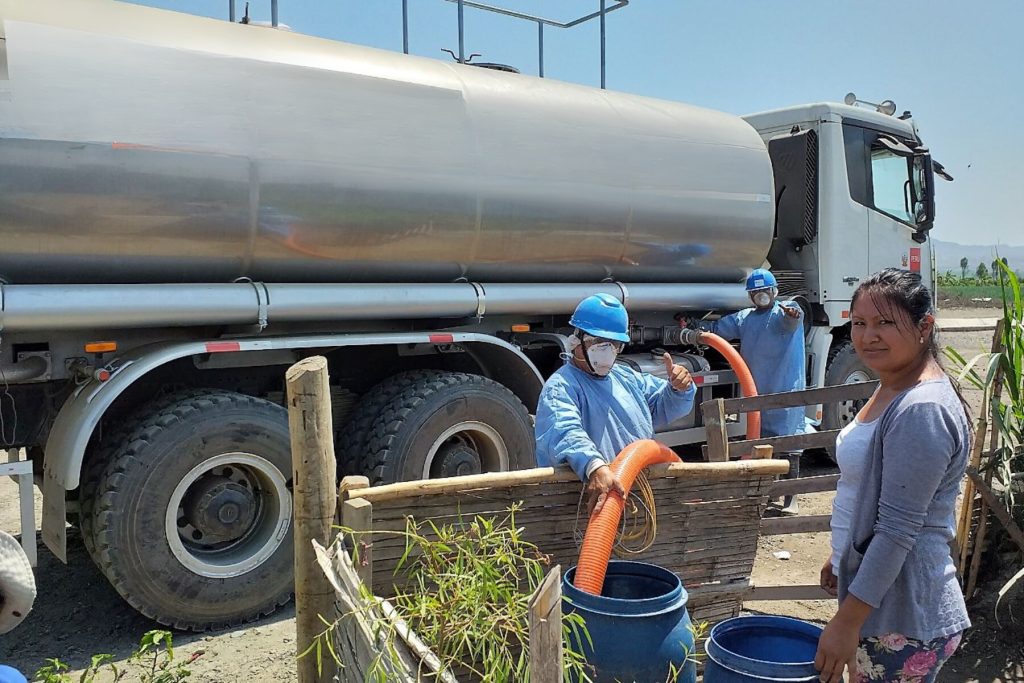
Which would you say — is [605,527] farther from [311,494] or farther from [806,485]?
[806,485]

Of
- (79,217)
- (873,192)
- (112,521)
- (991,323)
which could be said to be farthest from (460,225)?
(991,323)

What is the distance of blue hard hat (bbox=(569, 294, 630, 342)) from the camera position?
9.96 feet

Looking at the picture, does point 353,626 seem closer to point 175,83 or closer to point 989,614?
point 175,83

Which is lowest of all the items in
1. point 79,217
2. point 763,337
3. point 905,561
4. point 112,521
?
point 112,521

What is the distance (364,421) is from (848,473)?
2.97 meters

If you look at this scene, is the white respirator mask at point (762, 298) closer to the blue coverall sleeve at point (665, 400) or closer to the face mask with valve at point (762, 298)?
the face mask with valve at point (762, 298)

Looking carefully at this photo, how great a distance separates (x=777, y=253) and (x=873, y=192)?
3.27ft

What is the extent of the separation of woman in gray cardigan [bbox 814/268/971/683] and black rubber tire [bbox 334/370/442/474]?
2.86m

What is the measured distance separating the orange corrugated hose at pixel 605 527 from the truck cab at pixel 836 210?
15.6 feet

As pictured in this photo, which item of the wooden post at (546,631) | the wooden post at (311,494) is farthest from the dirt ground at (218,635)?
the wooden post at (546,631)

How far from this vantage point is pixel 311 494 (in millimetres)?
2314

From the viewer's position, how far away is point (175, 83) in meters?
3.55

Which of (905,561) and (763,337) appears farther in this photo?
(763,337)

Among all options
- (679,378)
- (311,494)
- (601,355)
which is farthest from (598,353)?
(311,494)
